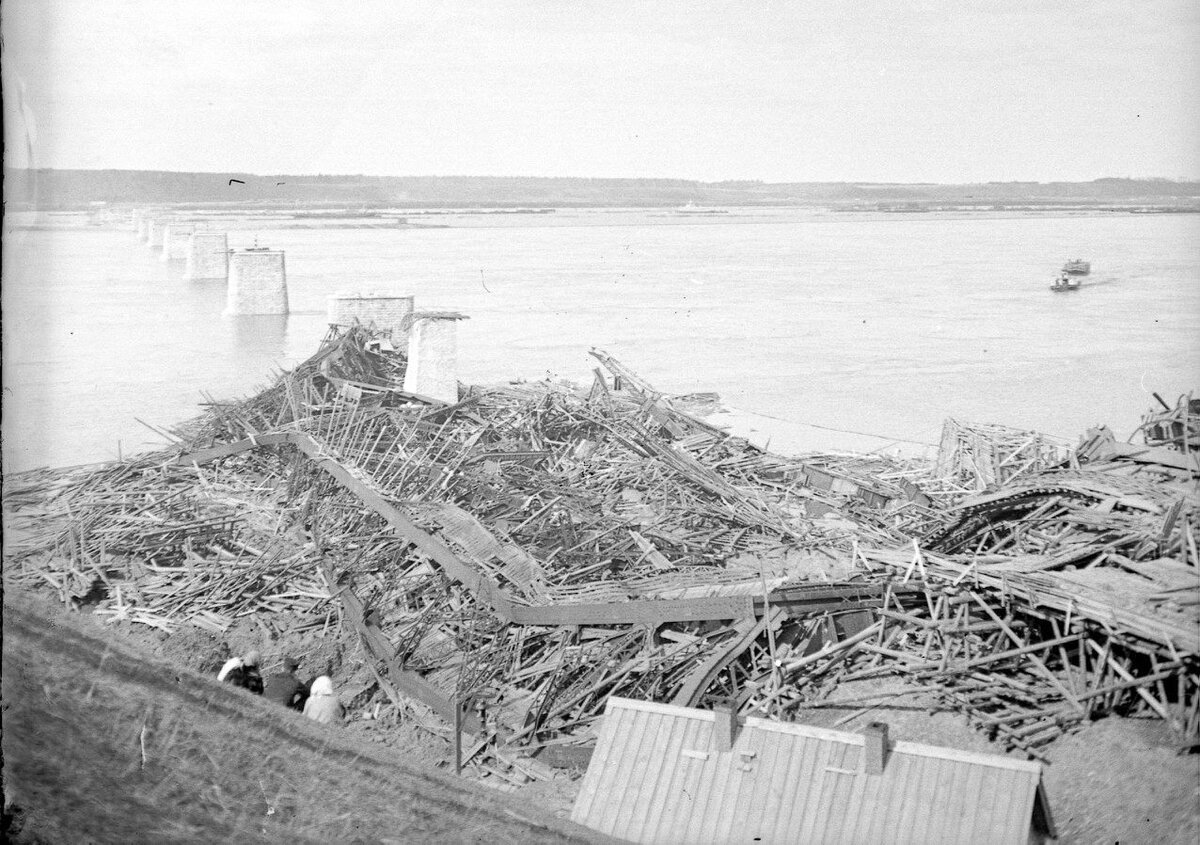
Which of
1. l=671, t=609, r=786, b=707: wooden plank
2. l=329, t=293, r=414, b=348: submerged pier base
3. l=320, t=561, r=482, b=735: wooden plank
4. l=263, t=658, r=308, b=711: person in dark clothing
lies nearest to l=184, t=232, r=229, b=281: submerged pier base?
l=329, t=293, r=414, b=348: submerged pier base

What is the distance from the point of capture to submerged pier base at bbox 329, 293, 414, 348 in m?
21.3

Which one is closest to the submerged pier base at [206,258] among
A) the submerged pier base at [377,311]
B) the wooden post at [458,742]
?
the submerged pier base at [377,311]

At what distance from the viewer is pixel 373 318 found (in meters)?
21.5

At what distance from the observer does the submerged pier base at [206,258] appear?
45906 mm

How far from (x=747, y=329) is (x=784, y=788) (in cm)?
2267

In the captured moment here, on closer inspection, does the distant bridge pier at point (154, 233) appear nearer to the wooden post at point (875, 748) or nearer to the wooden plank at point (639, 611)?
the wooden plank at point (639, 611)

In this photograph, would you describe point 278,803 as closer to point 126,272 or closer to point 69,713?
point 69,713

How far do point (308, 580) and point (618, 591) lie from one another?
13.7ft

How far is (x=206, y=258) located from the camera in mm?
46250

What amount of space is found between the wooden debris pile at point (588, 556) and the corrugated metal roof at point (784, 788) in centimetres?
155

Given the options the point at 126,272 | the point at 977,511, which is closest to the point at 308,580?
the point at 977,511

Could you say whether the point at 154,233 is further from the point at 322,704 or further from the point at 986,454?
the point at 322,704

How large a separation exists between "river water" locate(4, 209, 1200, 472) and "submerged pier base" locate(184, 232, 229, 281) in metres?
0.86

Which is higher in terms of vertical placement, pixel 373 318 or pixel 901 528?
pixel 373 318
